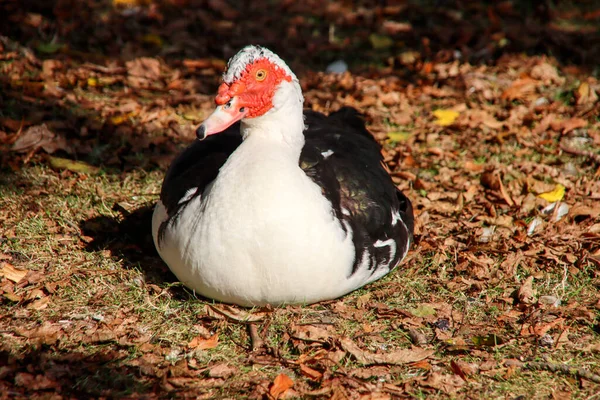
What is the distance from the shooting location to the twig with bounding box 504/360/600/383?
3.53 metres

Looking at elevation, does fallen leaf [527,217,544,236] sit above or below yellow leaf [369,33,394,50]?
below

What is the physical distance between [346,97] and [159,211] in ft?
10.1

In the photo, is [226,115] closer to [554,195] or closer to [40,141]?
[40,141]

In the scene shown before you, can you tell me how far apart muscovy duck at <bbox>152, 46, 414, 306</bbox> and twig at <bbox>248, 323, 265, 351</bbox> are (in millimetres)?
139

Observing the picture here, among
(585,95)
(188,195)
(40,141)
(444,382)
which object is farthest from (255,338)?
(585,95)

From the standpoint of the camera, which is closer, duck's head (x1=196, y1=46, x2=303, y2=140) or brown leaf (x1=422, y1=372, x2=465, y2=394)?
brown leaf (x1=422, y1=372, x2=465, y2=394)

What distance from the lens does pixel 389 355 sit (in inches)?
145

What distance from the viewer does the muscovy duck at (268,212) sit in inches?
143

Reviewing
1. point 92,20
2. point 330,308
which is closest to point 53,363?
point 330,308

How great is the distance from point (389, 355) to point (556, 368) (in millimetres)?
818

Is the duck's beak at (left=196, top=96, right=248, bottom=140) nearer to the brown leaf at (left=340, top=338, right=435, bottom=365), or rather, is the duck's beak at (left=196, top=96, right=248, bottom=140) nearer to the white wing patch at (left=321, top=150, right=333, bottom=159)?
the white wing patch at (left=321, top=150, right=333, bottom=159)

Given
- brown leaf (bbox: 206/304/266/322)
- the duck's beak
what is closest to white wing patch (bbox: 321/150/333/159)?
the duck's beak

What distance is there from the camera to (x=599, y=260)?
4461mm

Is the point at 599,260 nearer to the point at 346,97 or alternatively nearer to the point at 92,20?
the point at 346,97
